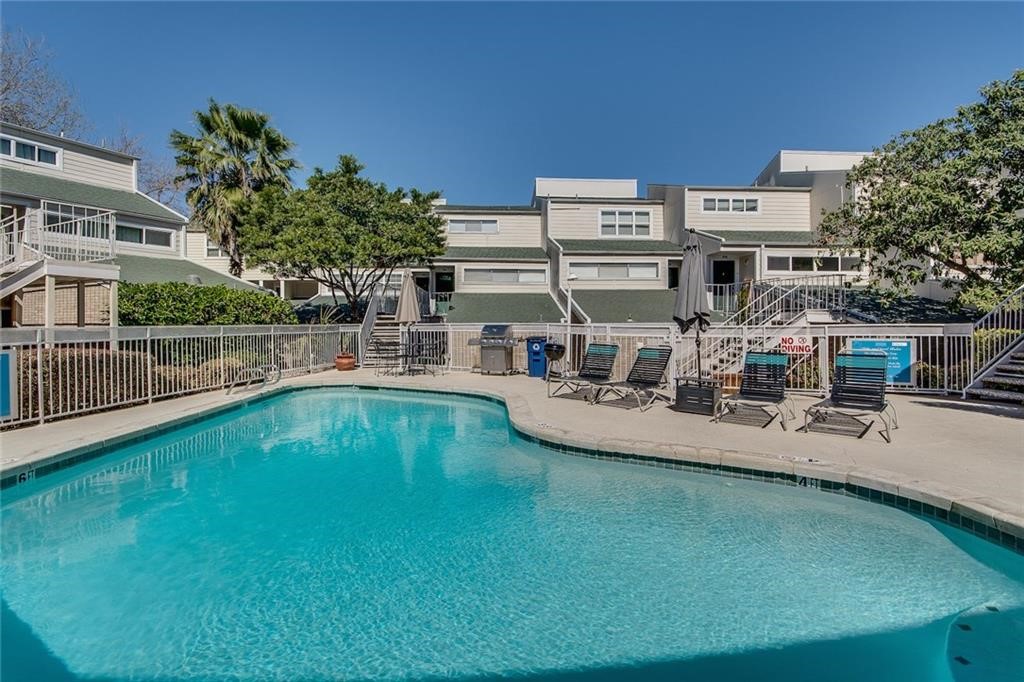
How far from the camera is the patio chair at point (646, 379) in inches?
400

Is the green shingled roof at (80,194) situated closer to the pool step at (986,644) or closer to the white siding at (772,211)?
the pool step at (986,644)

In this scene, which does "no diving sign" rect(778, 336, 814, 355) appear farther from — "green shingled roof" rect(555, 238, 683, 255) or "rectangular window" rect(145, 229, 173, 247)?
"rectangular window" rect(145, 229, 173, 247)

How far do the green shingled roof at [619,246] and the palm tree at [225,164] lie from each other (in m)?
13.5

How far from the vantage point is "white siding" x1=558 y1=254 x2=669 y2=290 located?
2295 cm

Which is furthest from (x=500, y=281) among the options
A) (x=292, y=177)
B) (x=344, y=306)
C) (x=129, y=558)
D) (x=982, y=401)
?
(x=129, y=558)

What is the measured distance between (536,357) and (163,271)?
14.8 metres

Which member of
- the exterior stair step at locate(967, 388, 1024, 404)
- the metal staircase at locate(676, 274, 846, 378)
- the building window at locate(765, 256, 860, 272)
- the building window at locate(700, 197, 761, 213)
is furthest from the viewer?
the building window at locate(700, 197, 761, 213)

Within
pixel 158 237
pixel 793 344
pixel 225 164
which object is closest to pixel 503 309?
pixel 793 344

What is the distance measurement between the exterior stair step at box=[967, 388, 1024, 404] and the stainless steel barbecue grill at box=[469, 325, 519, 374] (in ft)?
Result: 36.3

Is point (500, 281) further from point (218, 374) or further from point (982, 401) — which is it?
point (982, 401)

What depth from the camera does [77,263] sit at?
39.3 feet

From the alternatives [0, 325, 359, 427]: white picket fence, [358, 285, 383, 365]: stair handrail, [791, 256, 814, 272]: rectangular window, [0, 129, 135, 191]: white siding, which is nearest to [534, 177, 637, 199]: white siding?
[791, 256, 814, 272]: rectangular window

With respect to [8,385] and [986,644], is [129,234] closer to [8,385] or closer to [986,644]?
[8,385]

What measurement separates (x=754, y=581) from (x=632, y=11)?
1818cm
